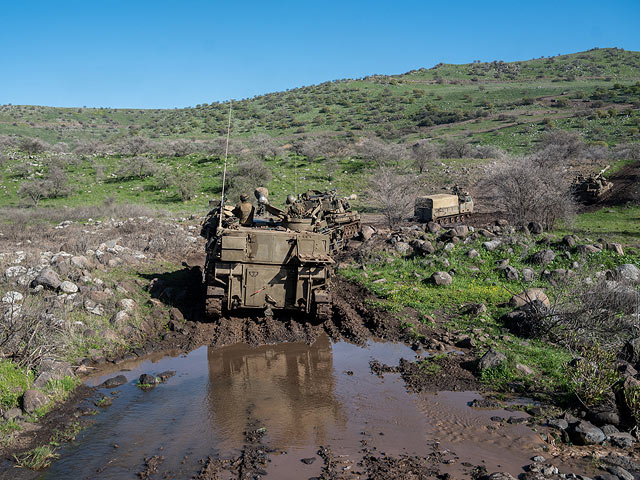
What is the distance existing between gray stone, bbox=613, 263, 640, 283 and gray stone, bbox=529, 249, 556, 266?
2019 millimetres

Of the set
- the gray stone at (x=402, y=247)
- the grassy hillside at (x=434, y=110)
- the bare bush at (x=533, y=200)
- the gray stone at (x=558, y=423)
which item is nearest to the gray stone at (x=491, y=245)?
the gray stone at (x=402, y=247)

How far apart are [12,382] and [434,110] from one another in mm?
64288

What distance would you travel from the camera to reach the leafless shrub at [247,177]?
31797mm

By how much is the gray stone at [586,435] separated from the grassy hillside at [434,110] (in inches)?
1721

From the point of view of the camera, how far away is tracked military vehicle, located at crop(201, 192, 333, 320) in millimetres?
11719

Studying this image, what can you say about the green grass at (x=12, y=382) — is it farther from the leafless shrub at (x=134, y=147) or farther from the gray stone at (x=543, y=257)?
the leafless shrub at (x=134, y=147)

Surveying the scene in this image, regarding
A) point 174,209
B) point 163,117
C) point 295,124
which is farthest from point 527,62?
point 174,209

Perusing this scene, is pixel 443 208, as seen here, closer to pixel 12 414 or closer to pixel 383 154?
pixel 383 154

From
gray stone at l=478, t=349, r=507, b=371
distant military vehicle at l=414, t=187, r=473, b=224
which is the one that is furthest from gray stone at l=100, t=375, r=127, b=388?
distant military vehicle at l=414, t=187, r=473, b=224

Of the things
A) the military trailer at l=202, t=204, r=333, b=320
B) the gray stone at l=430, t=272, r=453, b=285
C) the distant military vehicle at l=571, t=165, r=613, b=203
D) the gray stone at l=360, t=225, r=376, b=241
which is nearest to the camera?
the military trailer at l=202, t=204, r=333, b=320

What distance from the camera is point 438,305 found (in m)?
13.6

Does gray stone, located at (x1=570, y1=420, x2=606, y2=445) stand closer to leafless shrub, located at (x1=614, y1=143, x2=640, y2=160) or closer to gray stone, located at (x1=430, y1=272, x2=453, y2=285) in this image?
gray stone, located at (x1=430, y1=272, x2=453, y2=285)

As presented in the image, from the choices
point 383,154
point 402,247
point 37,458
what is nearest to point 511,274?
point 402,247

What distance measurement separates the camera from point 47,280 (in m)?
11.4
